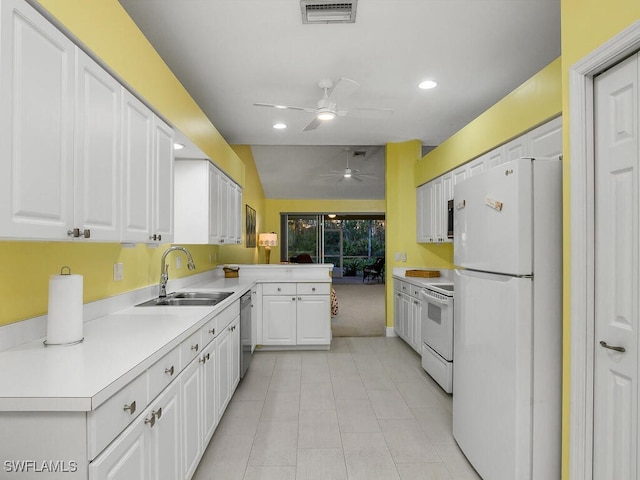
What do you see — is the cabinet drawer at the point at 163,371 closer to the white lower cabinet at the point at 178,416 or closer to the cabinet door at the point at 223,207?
the white lower cabinet at the point at 178,416

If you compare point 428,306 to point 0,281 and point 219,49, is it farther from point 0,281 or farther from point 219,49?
point 0,281

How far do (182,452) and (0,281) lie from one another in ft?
3.60

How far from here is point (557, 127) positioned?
2551 millimetres

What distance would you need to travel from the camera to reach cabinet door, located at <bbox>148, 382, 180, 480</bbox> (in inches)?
60.9

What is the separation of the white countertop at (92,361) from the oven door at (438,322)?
82.5 inches

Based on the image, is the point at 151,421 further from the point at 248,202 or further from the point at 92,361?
the point at 248,202

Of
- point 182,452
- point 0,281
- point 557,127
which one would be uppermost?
point 557,127

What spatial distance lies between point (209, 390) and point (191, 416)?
377mm

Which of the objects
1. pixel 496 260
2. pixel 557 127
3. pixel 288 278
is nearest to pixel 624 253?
pixel 496 260

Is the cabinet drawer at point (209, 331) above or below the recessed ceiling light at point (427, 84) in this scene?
below

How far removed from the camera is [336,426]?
287cm

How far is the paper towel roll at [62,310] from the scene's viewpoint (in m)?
1.64

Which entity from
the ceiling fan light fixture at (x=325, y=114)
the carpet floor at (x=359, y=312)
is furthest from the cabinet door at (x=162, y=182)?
the carpet floor at (x=359, y=312)

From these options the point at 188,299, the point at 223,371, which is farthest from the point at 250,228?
the point at 223,371
